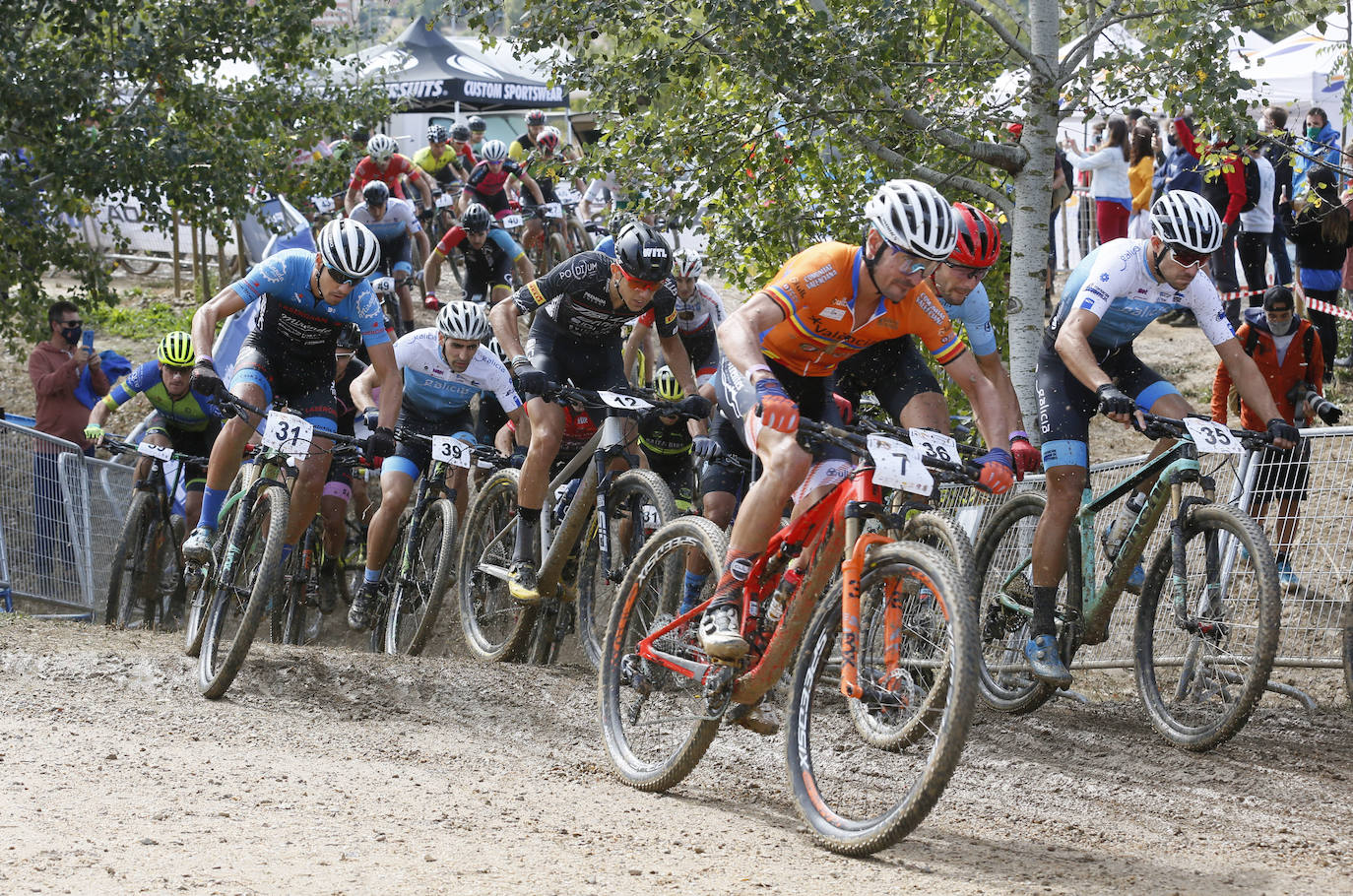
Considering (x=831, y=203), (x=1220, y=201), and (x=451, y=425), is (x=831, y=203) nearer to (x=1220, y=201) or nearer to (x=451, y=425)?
(x=451, y=425)

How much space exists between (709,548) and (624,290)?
95.5 inches

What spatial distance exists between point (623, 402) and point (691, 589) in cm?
155

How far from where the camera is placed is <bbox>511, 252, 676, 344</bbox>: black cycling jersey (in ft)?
24.7

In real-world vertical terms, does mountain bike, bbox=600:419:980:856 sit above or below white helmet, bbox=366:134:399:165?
below

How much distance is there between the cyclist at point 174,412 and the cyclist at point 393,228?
4362mm

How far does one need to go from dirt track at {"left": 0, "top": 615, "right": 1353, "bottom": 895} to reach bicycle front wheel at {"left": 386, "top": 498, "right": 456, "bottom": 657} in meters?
1.17

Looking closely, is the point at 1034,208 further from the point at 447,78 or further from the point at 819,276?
the point at 447,78

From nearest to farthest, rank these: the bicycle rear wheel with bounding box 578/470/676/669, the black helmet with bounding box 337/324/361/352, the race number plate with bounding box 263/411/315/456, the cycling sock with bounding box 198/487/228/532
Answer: the bicycle rear wheel with bounding box 578/470/676/669, the race number plate with bounding box 263/411/315/456, the cycling sock with bounding box 198/487/228/532, the black helmet with bounding box 337/324/361/352

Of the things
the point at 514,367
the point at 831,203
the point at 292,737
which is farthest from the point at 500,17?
the point at 292,737

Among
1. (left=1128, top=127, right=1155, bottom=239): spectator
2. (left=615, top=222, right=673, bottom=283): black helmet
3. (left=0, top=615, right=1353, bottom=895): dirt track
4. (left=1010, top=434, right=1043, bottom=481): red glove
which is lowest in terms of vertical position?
(left=0, top=615, right=1353, bottom=895): dirt track

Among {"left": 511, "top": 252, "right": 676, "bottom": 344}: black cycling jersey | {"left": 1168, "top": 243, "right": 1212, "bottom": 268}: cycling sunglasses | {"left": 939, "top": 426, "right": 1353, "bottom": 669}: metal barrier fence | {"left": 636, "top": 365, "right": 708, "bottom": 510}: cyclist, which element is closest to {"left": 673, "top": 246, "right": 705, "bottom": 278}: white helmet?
{"left": 636, "top": 365, "right": 708, "bottom": 510}: cyclist

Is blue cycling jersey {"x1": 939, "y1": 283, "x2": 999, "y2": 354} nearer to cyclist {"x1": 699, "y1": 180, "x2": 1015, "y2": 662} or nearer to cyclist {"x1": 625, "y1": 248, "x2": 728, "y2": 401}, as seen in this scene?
cyclist {"x1": 699, "y1": 180, "x2": 1015, "y2": 662}

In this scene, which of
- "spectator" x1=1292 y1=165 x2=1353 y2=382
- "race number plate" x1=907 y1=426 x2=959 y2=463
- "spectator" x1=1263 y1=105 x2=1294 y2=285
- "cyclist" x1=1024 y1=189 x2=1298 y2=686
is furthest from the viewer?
"spectator" x1=1263 y1=105 x2=1294 y2=285

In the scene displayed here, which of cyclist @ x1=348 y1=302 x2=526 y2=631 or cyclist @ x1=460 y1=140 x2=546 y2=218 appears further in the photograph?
cyclist @ x1=460 y1=140 x2=546 y2=218
